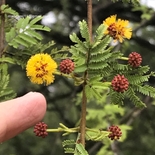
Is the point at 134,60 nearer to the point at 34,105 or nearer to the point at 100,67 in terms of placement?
the point at 100,67

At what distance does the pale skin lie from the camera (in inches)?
20.3

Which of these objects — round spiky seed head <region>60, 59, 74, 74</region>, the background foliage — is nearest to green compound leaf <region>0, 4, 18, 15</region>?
round spiky seed head <region>60, 59, 74, 74</region>

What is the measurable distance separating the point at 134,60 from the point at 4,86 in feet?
0.74

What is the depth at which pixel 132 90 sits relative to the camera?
24.5 inches

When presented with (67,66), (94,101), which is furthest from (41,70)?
(94,101)

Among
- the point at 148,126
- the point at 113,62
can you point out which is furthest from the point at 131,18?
the point at 113,62

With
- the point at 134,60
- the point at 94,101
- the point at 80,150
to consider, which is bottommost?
the point at 94,101

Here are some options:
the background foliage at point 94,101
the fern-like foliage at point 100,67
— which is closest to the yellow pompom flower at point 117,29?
the fern-like foliage at point 100,67

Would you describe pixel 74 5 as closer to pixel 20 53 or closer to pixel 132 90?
pixel 20 53

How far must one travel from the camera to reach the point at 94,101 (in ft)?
6.45

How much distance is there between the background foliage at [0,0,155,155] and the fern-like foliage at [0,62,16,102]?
89cm

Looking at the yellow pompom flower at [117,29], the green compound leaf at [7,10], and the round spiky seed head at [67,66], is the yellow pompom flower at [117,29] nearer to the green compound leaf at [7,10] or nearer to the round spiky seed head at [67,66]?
the round spiky seed head at [67,66]

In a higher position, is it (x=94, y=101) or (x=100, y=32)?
(x=100, y=32)

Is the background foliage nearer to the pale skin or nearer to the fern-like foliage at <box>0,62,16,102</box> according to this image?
the fern-like foliage at <box>0,62,16,102</box>
